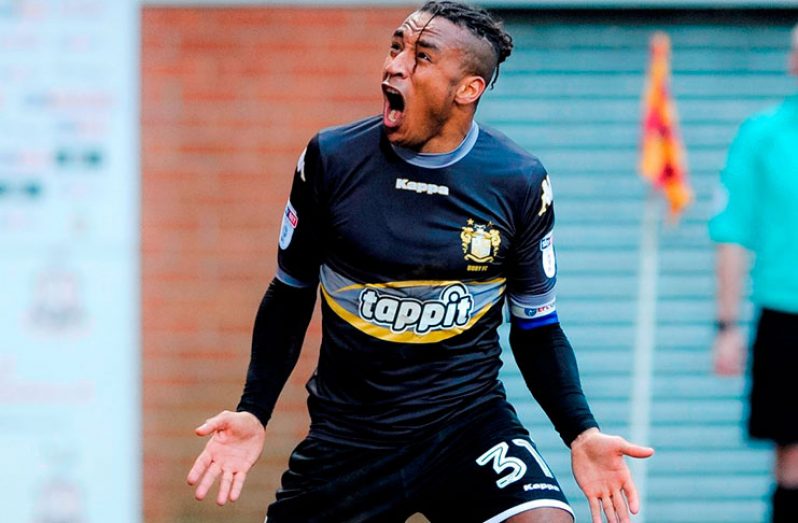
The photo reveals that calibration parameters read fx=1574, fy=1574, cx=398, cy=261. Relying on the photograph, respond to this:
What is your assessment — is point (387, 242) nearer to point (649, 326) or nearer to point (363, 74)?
point (363, 74)

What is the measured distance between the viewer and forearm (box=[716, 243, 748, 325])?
673cm

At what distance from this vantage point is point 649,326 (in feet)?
28.1

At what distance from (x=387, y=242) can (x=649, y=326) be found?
14.4ft

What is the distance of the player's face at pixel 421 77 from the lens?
14.2ft

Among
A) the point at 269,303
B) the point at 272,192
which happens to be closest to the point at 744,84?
the point at 272,192

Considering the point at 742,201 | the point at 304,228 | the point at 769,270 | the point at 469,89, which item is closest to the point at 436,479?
the point at 304,228

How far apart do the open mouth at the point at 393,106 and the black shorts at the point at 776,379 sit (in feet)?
9.17

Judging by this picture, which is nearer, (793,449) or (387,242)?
(387,242)

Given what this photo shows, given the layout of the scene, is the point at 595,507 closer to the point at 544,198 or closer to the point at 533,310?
the point at 533,310

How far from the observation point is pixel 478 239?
174 inches

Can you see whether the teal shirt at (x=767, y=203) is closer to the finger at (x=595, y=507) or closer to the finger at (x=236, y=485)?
the finger at (x=595, y=507)

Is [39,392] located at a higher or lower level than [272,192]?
lower

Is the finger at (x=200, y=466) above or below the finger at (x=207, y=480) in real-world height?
above

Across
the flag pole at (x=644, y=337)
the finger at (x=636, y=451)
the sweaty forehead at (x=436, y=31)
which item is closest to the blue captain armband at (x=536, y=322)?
the finger at (x=636, y=451)
